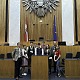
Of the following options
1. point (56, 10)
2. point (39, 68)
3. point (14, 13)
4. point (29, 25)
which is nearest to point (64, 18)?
point (56, 10)

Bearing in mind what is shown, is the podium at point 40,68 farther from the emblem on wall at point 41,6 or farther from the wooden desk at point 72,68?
the emblem on wall at point 41,6

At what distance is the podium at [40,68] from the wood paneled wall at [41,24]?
7319 millimetres

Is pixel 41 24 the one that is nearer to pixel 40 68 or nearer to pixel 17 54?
pixel 17 54

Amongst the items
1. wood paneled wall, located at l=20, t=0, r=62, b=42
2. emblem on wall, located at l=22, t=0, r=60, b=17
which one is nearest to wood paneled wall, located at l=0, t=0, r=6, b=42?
wood paneled wall, located at l=20, t=0, r=62, b=42

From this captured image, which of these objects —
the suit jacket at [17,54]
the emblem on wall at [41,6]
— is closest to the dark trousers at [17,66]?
the suit jacket at [17,54]

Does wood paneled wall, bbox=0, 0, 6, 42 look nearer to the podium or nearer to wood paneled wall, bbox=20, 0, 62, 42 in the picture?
wood paneled wall, bbox=20, 0, 62, 42

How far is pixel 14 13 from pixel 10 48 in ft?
14.1

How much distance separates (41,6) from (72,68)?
7976mm

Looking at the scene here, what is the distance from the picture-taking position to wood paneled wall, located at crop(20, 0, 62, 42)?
15.6m

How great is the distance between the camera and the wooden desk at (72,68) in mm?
8781

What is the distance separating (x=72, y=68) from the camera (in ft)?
29.0

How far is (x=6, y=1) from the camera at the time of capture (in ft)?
52.1

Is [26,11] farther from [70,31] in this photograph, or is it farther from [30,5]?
[70,31]

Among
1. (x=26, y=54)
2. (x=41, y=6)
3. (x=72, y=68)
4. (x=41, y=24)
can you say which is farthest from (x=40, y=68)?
(x=41, y=6)
